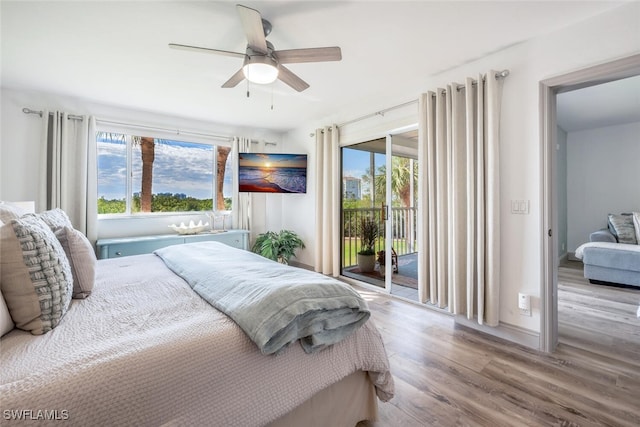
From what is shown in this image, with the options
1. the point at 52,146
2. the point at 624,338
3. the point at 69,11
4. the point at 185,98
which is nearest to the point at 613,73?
the point at 624,338

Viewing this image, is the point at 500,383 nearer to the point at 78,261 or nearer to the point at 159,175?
the point at 78,261

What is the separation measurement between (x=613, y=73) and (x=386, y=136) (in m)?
1.88

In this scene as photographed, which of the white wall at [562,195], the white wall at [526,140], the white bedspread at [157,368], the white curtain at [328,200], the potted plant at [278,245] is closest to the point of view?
the white bedspread at [157,368]

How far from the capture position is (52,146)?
306 centimetres

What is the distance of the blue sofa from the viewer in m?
3.31

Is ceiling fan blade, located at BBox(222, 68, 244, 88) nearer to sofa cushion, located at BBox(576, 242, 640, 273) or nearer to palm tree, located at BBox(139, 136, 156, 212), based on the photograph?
palm tree, located at BBox(139, 136, 156, 212)

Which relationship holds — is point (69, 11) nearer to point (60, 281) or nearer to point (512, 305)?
point (60, 281)

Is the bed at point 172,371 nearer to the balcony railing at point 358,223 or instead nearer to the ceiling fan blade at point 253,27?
the ceiling fan blade at point 253,27

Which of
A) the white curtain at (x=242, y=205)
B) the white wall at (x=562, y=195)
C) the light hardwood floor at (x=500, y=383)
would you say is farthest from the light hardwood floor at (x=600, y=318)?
the white curtain at (x=242, y=205)

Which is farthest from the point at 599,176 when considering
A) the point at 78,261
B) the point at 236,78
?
the point at 78,261

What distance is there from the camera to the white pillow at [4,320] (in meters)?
0.90

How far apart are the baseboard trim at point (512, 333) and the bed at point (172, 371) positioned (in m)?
1.46

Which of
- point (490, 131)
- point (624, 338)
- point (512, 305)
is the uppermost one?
point (490, 131)

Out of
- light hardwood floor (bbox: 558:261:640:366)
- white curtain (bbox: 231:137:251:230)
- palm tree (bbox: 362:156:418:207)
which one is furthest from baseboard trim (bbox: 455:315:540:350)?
white curtain (bbox: 231:137:251:230)
